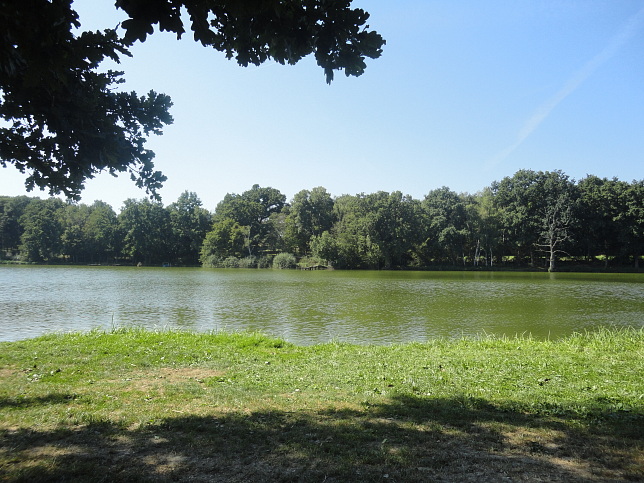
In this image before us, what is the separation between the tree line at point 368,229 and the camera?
72000 mm

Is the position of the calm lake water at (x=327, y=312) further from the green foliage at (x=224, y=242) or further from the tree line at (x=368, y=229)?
the green foliage at (x=224, y=242)

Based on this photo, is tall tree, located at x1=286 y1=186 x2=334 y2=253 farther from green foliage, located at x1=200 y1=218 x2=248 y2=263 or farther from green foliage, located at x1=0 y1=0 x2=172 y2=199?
green foliage, located at x1=0 y1=0 x2=172 y2=199

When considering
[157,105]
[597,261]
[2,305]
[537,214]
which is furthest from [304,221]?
[157,105]

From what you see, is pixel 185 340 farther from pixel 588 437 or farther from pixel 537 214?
pixel 537 214

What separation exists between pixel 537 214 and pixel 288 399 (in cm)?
8038

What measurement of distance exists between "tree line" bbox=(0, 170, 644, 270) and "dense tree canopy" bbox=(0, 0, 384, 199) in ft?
211

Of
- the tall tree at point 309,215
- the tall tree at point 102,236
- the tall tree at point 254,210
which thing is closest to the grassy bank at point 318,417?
the tall tree at point 309,215

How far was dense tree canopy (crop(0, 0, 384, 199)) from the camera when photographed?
3414mm

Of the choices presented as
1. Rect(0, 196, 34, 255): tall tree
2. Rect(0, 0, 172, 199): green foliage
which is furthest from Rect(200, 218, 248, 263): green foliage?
Rect(0, 0, 172, 199): green foliage

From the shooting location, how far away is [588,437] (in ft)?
14.6

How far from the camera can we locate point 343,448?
4129mm

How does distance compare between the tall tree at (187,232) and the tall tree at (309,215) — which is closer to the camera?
the tall tree at (309,215)

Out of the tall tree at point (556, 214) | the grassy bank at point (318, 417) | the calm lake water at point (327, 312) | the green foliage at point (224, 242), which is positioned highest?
the tall tree at point (556, 214)

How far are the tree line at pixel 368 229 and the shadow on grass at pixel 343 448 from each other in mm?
66580
